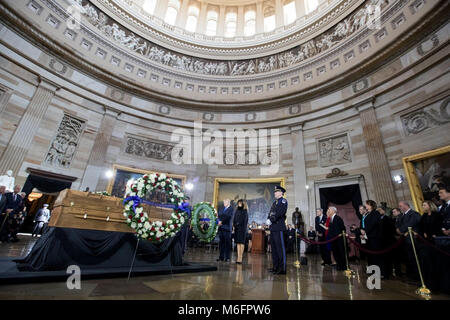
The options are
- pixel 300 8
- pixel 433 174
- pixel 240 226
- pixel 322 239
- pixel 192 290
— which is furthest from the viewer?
pixel 300 8

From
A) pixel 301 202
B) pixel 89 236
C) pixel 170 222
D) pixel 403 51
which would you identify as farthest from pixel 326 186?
pixel 89 236

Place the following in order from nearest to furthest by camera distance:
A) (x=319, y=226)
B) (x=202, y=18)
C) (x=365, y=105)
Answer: (x=319, y=226) → (x=365, y=105) → (x=202, y=18)

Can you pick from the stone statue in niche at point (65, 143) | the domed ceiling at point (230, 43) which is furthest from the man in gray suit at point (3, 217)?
the domed ceiling at point (230, 43)

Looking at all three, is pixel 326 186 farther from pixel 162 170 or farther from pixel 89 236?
pixel 89 236

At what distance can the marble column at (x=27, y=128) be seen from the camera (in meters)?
9.55

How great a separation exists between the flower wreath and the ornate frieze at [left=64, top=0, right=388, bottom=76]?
14797 mm

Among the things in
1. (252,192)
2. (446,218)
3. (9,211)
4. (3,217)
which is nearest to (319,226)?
(446,218)

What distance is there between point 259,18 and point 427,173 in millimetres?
18141

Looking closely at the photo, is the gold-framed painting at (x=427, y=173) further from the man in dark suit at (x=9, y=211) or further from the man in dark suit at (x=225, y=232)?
the man in dark suit at (x=9, y=211)

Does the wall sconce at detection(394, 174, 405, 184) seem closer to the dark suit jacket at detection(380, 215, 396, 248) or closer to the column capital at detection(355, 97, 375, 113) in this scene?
the column capital at detection(355, 97, 375, 113)

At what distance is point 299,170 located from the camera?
1266 cm

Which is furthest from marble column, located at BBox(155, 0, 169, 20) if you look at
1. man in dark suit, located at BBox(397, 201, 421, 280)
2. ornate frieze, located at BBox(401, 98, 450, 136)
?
man in dark suit, located at BBox(397, 201, 421, 280)

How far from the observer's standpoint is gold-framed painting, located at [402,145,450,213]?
7926mm

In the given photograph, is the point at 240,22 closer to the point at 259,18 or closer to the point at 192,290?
the point at 259,18
